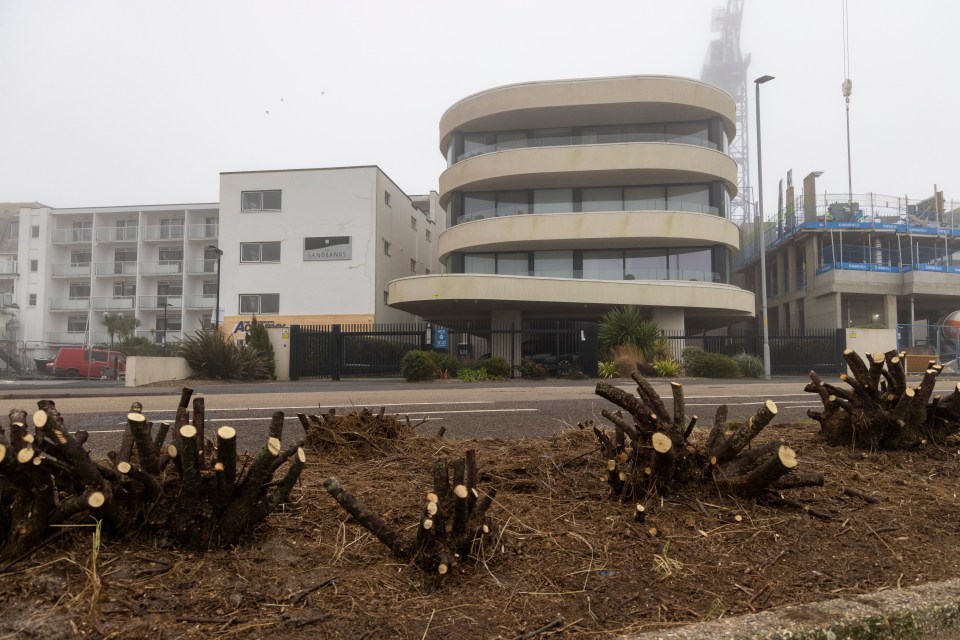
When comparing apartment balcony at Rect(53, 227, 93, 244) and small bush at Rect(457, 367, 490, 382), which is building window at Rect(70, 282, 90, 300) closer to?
apartment balcony at Rect(53, 227, 93, 244)

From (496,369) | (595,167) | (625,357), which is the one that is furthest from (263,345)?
(595,167)

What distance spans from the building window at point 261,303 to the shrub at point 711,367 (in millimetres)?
20769

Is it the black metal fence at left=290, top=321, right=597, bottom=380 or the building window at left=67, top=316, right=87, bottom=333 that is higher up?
the building window at left=67, top=316, right=87, bottom=333

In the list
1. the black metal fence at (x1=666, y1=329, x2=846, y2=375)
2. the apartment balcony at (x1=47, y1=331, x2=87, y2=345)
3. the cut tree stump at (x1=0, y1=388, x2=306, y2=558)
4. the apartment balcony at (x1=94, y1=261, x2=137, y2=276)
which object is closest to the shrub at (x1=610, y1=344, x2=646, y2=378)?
the black metal fence at (x1=666, y1=329, x2=846, y2=375)

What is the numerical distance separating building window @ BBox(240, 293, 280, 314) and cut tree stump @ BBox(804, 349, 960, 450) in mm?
31329

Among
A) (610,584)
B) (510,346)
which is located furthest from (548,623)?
(510,346)

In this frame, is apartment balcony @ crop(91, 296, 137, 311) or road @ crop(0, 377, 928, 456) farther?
apartment balcony @ crop(91, 296, 137, 311)

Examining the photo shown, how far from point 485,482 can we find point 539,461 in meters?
0.50

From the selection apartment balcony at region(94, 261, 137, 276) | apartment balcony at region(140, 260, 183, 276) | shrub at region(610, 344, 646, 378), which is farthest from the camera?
apartment balcony at region(94, 261, 137, 276)

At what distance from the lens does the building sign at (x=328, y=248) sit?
1291 inches

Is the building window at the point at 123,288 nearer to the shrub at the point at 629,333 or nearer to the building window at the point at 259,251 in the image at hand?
the building window at the point at 259,251

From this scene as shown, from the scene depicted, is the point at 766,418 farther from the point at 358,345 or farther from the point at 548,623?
the point at 358,345

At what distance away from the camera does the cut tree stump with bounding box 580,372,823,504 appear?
292 centimetres

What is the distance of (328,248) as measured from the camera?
3291cm
